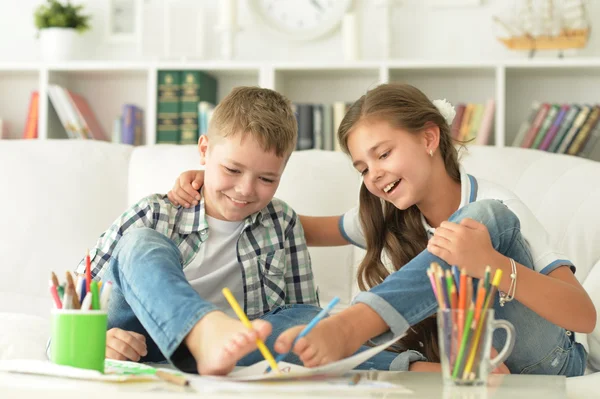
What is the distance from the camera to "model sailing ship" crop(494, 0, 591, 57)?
283 centimetres

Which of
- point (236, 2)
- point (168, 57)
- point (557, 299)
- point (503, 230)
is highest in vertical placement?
point (236, 2)

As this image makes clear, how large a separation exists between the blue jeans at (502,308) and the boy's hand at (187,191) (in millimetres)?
558

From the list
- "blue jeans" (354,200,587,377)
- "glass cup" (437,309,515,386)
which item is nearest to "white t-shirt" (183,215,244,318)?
"blue jeans" (354,200,587,377)

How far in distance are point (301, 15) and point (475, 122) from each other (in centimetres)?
82

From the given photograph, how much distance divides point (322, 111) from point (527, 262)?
5.55 ft

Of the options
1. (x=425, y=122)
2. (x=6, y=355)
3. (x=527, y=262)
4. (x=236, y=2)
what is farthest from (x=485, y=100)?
(x=6, y=355)

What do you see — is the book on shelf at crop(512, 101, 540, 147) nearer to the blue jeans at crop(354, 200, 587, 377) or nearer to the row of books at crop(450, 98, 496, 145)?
the row of books at crop(450, 98, 496, 145)

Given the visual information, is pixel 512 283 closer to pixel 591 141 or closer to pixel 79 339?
pixel 79 339

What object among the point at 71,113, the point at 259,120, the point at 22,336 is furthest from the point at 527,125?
the point at 22,336

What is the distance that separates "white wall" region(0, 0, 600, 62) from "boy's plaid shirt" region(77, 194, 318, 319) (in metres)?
1.53

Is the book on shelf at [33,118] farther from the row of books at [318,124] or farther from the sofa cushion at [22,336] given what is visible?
the sofa cushion at [22,336]

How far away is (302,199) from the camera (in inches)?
76.4

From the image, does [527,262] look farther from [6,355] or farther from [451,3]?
[451,3]

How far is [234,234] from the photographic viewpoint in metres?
1.60
